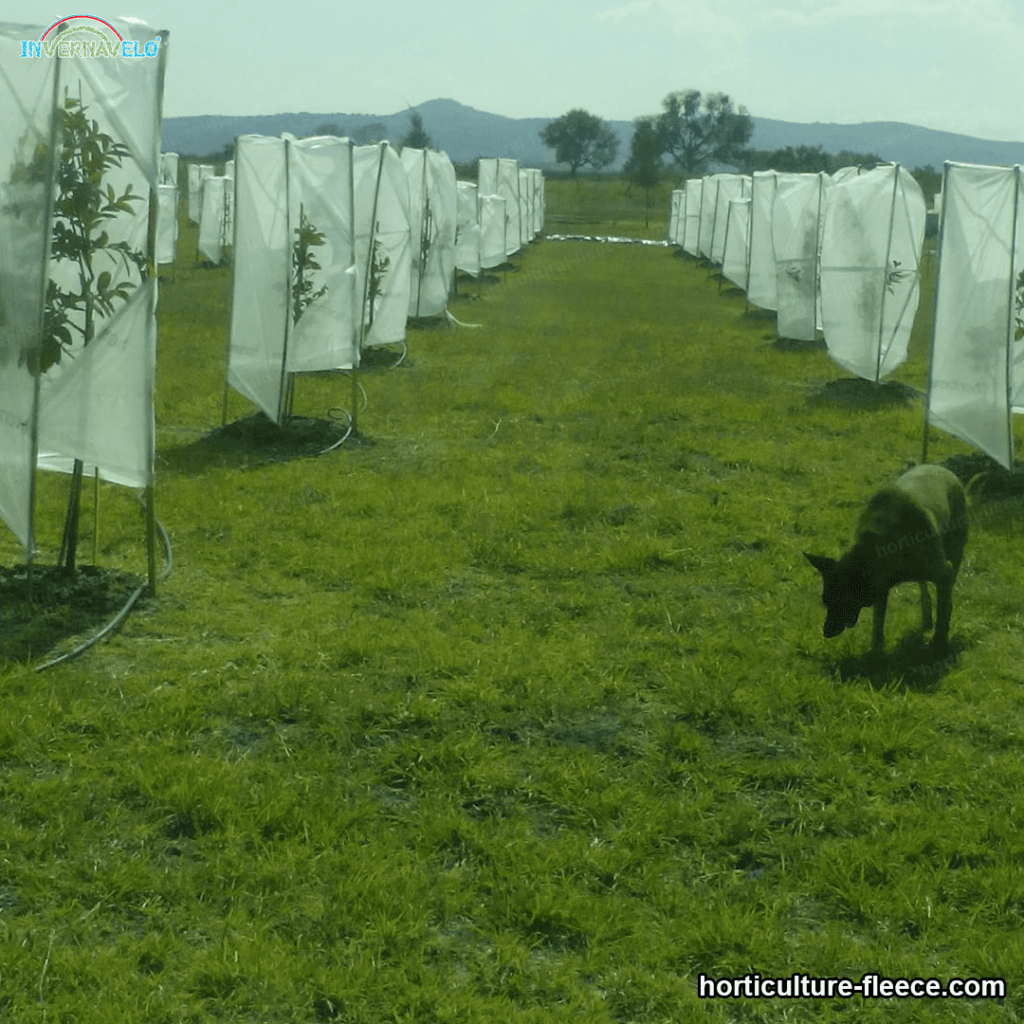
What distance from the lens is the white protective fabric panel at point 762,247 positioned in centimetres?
2023

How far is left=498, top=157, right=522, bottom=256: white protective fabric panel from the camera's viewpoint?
3141 cm

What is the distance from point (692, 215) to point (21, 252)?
32.5 meters

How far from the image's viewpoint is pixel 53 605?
5883mm

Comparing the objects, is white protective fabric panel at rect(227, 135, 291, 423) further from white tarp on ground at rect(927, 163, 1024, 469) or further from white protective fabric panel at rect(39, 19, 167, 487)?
white tarp on ground at rect(927, 163, 1024, 469)

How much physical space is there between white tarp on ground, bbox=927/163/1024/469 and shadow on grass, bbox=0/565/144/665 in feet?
20.7

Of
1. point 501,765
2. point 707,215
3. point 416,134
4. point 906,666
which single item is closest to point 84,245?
point 501,765

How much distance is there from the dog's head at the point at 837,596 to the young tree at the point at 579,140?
82535 millimetres

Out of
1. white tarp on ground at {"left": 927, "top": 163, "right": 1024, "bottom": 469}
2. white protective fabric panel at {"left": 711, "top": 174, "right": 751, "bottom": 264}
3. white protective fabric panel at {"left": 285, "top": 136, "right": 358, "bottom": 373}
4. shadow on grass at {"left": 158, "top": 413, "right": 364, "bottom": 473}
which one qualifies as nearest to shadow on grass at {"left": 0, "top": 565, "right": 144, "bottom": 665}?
shadow on grass at {"left": 158, "top": 413, "right": 364, "bottom": 473}

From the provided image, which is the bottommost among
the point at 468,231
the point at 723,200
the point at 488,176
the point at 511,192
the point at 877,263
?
the point at 877,263

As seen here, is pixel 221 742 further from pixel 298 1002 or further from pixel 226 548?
pixel 226 548

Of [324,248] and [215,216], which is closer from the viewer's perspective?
[324,248]

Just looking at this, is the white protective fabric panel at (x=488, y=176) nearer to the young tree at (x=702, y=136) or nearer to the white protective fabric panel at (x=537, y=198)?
the white protective fabric panel at (x=537, y=198)

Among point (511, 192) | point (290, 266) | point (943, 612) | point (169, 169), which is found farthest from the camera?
point (511, 192)

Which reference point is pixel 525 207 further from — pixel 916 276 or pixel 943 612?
pixel 943 612
